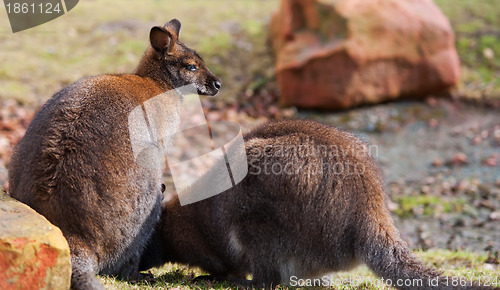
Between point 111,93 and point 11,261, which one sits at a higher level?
point 111,93

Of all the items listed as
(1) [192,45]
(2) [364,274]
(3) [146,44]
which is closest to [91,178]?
(2) [364,274]

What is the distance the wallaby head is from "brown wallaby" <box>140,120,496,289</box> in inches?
39.0

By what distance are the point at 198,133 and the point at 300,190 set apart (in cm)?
635

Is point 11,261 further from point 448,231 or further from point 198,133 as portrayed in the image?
point 198,133

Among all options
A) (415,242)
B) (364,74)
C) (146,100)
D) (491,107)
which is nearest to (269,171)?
(146,100)

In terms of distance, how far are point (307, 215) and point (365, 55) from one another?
7355 millimetres

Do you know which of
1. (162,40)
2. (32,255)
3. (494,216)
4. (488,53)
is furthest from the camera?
(488,53)

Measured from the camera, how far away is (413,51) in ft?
38.8

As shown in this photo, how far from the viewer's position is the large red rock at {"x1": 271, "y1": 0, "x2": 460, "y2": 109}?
38.0 ft

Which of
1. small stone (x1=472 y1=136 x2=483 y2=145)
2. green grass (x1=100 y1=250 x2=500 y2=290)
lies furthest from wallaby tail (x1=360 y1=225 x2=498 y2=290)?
small stone (x1=472 y1=136 x2=483 y2=145)

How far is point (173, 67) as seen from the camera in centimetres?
572

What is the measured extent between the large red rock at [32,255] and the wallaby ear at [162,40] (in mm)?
2205

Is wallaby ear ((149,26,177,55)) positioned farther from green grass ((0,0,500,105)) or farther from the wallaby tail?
green grass ((0,0,500,105))

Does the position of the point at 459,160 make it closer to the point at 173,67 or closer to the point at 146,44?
the point at 173,67
